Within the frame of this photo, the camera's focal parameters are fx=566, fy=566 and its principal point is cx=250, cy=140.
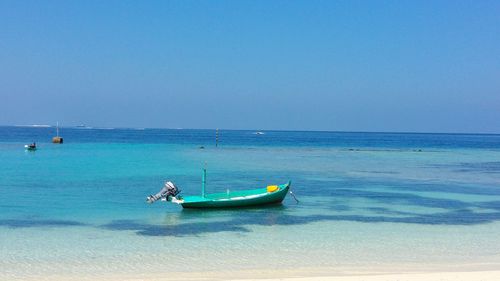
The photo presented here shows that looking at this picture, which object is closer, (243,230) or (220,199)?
(243,230)

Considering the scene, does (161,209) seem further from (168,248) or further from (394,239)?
(394,239)

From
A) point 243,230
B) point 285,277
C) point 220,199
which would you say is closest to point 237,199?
point 220,199

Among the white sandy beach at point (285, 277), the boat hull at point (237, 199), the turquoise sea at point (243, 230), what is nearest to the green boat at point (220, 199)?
the boat hull at point (237, 199)

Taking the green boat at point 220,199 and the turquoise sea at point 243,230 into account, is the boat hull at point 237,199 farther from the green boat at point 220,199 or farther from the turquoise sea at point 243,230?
the turquoise sea at point 243,230

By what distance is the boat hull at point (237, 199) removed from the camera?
76.5 feet

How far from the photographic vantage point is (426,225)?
20516 mm

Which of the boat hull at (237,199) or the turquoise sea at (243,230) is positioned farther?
the boat hull at (237,199)

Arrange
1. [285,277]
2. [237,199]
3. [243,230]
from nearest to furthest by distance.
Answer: [285,277]
[243,230]
[237,199]

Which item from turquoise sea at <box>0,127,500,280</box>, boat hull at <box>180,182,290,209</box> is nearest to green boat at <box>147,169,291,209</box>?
boat hull at <box>180,182,290,209</box>

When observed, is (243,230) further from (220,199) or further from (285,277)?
(285,277)

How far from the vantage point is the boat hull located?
23328mm

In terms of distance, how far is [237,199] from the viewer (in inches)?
934

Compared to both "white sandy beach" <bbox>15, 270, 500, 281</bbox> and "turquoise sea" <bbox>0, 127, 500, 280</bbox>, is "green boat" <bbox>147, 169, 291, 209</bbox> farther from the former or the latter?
"white sandy beach" <bbox>15, 270, 500, 281</bbox>

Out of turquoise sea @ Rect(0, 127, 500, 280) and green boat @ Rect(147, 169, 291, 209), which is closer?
turquoise sea @ Rect(0, 127, 500, 280)
